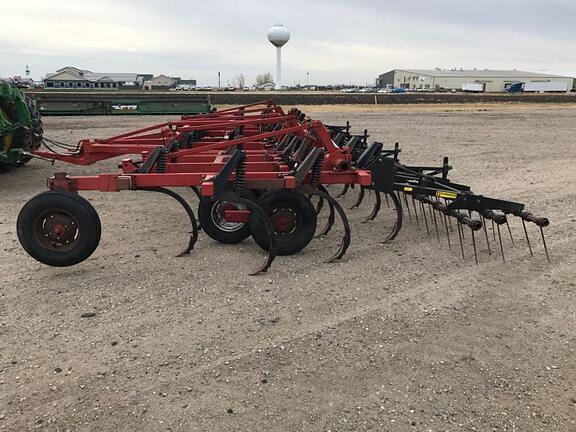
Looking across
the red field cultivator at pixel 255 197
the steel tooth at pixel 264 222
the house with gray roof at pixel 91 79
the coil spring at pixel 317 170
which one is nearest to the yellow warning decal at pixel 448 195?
the red field cultivator at pixel 255 197

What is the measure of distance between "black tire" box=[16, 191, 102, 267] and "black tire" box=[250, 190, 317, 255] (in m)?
1.34

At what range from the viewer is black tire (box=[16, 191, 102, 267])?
3771 millimetres

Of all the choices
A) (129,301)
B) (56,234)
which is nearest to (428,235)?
(129,301)

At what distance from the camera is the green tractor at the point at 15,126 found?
6940 millimetres

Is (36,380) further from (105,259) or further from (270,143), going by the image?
(270,143)

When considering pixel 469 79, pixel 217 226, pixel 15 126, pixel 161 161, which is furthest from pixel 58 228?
pixel 469 79

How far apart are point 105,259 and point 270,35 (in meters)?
76.2

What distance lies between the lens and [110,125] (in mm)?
16594

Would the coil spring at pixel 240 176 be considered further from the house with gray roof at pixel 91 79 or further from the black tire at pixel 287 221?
the house with gray roof at pixel 91 79

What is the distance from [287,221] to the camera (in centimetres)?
436

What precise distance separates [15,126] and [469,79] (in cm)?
8557

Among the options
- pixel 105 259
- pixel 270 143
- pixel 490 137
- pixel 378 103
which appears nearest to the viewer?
pixel 105 259

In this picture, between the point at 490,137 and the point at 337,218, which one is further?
the point at 490,137

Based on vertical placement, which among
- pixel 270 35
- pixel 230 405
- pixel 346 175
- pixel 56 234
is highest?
pixel 270 35
